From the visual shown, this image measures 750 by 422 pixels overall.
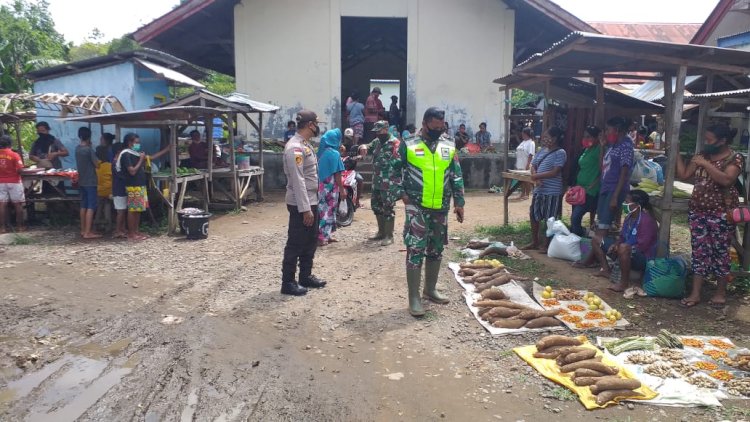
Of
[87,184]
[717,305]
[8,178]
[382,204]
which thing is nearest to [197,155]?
[87,184]

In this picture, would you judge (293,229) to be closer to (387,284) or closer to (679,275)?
(387,284)

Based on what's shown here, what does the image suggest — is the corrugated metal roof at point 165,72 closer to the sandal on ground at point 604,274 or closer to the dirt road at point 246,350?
the dirt road at point 246,350

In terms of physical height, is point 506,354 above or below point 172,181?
below

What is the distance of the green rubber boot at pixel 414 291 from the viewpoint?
5008 millimetres

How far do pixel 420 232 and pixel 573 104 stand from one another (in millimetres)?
5008

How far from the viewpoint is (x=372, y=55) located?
72.0ft

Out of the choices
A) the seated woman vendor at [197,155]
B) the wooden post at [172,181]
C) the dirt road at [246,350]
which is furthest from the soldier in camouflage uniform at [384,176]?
the seated woman vendor at [197,155]

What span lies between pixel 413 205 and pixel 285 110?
10.4m

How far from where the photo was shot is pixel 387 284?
6.11m

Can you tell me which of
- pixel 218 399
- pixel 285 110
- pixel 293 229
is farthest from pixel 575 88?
pixel 285 110

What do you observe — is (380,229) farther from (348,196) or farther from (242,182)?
(242,182)

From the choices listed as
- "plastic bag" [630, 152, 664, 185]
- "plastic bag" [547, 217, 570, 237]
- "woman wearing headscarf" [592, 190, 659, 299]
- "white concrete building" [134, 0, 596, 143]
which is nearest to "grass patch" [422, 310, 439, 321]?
"woman wearing headscarf" [592, 190, 659, 299]

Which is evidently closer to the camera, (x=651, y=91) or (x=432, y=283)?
(x=432, y=283)

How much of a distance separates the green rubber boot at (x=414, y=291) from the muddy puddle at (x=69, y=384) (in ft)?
7.74
